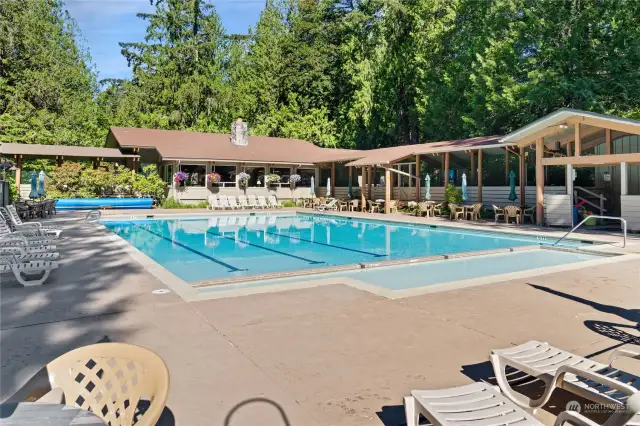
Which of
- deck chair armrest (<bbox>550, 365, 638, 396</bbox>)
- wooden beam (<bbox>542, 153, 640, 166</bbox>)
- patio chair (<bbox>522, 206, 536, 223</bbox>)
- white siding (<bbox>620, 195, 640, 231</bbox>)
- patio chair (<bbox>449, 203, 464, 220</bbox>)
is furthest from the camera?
patio chair (<bbox>449, 203, 464, 220</bbox>)

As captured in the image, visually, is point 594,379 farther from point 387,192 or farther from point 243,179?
point 243,179

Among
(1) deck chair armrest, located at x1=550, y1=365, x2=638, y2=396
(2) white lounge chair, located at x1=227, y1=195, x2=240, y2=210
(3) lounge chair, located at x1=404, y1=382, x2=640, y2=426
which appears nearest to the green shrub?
(2) white lounge chair, located at x1=227, y1=195, x2=240, y2=210

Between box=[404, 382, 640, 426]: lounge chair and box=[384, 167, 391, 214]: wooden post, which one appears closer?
box=[404, 382, 640, 426]: lounge chair

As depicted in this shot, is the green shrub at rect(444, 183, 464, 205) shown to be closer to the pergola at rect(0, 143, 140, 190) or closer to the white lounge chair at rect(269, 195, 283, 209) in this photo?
the white lounge chair at rect(269, 195, 283, 209)

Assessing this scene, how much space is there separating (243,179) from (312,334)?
2223 centimetres

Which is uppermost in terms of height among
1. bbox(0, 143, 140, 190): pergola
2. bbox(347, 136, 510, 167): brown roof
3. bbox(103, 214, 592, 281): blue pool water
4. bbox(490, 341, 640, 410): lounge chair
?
bbox(0, 143, 140, 190): pergola

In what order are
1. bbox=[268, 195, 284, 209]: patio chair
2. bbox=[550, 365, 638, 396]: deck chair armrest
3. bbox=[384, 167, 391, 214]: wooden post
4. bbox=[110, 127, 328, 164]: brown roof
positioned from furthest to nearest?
bbox=[268, 195, 284, 209]: patio chair < bbox=[110, 127, 328, 164]: brown roof < bbox=[384, 167, 391, 214]: wooden post < bbox=[550, 365, 638, 396]: deck chair armrest

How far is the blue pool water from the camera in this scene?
34.2ft

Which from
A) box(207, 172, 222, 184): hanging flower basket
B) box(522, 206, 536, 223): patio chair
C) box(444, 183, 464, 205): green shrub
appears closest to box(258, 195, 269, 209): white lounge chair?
box(207, 172, 222, 184): hanging flower basket

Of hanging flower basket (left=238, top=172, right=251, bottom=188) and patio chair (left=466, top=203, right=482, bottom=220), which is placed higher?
hanging flower basket (left=238, top=172, right=251, bottom=188)

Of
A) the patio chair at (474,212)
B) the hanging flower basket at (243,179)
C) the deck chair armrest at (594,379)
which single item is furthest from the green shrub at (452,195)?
the deck chair armrest at (594,379)

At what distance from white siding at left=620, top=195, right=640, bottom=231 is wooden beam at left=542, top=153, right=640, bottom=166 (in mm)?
1099

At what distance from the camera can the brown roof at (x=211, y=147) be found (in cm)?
2455

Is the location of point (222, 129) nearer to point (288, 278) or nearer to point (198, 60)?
point (198, 60)
